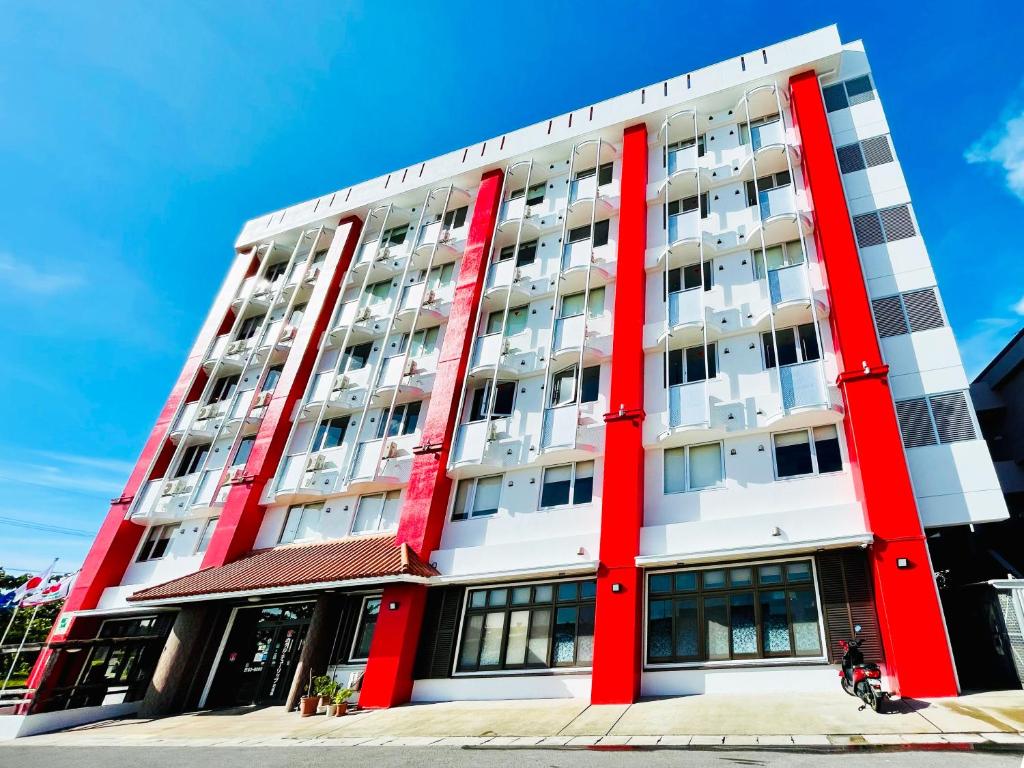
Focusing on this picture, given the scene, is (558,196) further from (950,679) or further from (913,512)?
(950,679)

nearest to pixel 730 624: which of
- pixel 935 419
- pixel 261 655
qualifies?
pixel 935 419

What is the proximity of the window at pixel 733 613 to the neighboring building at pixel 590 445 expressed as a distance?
0.06 m

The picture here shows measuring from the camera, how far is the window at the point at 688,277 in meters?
20.6

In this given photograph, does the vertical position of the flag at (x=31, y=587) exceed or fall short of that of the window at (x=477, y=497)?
it falls short

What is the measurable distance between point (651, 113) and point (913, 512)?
731 inches

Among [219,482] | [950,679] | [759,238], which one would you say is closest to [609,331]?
[759,238]

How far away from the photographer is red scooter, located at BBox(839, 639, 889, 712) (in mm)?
11117

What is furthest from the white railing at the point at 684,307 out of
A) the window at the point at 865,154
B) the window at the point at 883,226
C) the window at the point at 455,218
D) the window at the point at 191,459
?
the window at the point at 191,459

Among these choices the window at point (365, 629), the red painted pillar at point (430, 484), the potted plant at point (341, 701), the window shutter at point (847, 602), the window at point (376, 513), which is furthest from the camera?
the window at point (376, 513)

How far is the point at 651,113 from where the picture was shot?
24.9m

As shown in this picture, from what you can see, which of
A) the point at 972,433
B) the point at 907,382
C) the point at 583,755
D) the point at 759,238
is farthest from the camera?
the point at 759,238

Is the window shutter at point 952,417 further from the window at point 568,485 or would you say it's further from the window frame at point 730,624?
the window at point 568,485

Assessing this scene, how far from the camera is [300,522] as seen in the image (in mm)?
22984

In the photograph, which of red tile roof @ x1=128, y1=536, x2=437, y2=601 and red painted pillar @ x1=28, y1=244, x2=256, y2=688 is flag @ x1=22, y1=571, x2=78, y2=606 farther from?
red tile roof @ x1=128, y1=536, x2=437, y2=601
